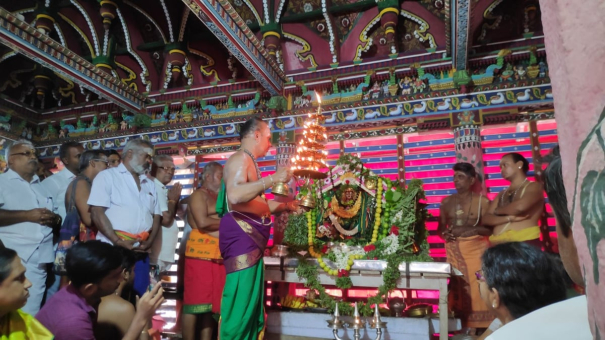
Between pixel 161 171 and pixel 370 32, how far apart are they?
4.29 m

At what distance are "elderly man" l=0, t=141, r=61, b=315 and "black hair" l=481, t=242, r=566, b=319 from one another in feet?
11.1

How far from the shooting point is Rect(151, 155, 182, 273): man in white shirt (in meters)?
4.06

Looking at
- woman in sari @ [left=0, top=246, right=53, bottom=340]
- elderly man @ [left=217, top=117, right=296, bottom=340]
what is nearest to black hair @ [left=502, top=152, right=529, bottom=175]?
elderly man @ [left=217, top=117, right=296, bottom=340]

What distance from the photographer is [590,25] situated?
19.3 inches

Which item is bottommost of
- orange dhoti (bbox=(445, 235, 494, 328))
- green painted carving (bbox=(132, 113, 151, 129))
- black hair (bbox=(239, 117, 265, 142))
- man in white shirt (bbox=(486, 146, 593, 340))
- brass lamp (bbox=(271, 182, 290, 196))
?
orange dhoti (bbox=(445, 235, 494, 328))

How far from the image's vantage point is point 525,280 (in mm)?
1578

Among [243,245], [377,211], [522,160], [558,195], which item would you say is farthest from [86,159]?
[522,160]

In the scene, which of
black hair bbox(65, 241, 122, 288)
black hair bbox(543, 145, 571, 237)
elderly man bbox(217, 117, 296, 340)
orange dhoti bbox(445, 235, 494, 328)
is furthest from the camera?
orange dhoti bbox(445, 235, 494, 328)

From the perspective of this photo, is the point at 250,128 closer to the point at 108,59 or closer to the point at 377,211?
the point at 377,211

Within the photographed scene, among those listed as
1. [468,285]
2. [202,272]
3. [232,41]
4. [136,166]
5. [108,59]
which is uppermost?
[108,59]

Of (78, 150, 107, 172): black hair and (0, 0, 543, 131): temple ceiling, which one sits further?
(0, 0, 543, 131): temple ceiling

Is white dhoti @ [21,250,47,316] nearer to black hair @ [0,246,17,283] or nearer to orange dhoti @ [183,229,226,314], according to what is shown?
orange dhoti @ [183,229,226,314]

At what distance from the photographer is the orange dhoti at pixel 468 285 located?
4164 mm

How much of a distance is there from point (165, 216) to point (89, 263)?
93.6 inches
